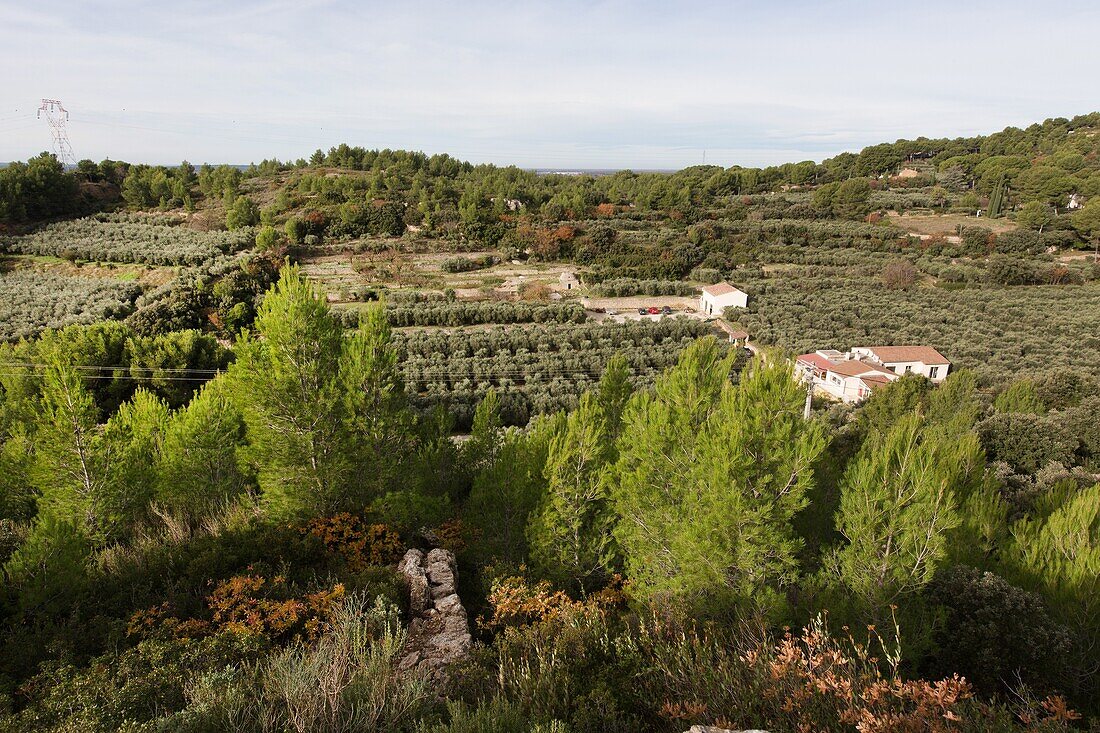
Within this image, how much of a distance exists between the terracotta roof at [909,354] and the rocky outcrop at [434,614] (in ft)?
113

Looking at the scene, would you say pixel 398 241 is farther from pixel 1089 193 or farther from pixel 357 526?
pixel 1089 193

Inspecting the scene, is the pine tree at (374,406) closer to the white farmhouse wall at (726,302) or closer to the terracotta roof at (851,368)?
the terracotta roof at (851,368)

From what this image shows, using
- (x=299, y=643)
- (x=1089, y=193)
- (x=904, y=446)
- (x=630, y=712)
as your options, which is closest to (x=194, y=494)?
(x=299, y=643)

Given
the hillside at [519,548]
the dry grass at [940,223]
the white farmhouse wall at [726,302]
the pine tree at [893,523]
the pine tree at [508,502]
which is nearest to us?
the hillside at [519,548]

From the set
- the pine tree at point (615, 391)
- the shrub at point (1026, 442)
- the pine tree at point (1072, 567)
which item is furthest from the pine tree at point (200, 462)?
the shrub at point (1026, 442)

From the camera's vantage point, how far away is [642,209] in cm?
7725

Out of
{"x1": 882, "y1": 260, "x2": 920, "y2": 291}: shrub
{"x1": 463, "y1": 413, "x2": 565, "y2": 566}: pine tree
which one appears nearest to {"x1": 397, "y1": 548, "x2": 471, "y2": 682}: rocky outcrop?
{"x1": 463, "y1": 413, "x2": 565, "y2": 566}: pine tree

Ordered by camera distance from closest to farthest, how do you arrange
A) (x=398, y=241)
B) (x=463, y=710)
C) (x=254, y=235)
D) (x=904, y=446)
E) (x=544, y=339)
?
(x=463, y=710) → (x=904, y=446) → (x=544, y=339) → (x=254, y=235) → (x=398, y=241)

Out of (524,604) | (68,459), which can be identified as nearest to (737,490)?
(524,604)

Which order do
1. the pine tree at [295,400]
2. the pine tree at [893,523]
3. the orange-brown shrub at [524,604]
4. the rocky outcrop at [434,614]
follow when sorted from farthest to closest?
1. the pine tree at [295,400]
2. the orange-brown shrub at [524,604]
3. the pine tree at [893,523]
4. the rocky outcrop at [434,614]

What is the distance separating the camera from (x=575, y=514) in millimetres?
10766

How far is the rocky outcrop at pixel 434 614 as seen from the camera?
698 cm

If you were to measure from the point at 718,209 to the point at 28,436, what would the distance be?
79312 mm

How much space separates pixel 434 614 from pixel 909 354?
121 ft
